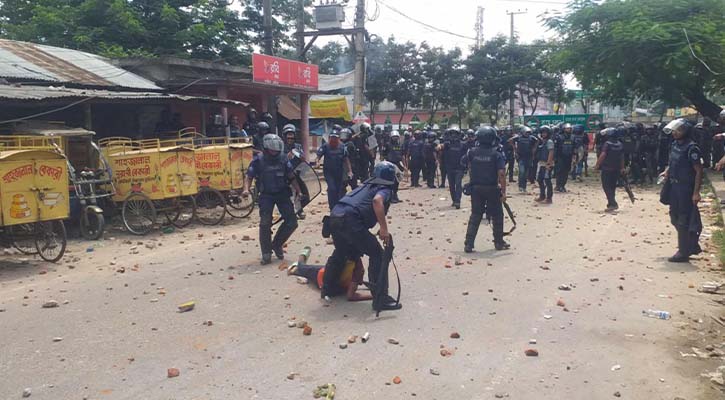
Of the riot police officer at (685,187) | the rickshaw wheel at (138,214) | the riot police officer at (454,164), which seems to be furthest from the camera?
the riot police officer at (454,164)

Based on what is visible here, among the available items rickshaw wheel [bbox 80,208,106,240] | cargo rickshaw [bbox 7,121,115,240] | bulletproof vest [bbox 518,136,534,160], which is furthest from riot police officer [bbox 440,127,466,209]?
rickshaw wheel [bbox 80,208,106,240]

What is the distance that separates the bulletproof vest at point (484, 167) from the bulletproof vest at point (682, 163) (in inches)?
92.9

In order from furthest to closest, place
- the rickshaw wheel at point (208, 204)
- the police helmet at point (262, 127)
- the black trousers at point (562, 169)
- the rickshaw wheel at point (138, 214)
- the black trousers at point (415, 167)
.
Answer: the black trousers at point (415, 167) < the black trousers at point (562, 169) < the police helmet at point (262, 127) < the rickshaw wheel at point (208, 204) < the rickshaw wheel at point (138, 214)

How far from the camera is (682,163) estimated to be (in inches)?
331

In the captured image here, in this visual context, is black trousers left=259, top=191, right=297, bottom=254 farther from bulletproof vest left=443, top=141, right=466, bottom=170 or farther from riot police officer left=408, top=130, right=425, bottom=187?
riot police officer left=408, top=130, right=425, bottom=187

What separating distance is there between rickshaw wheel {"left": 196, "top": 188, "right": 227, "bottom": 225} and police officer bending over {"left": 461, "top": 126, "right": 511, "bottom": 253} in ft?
17.4

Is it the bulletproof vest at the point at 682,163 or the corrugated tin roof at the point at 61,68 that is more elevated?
the corrugated tin roof at the point at 61,68

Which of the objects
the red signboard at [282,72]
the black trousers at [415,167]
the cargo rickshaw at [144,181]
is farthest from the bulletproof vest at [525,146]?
the cargo rickshaw at [144,181]

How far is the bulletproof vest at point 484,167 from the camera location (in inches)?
368

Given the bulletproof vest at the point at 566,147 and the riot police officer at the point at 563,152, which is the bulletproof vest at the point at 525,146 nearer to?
the riot police officer at the point at 563,152

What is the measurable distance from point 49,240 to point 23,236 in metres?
0.34

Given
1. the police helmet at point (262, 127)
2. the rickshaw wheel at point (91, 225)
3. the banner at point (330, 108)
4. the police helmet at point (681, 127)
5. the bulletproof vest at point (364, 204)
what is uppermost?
the banner at point (330, 108)

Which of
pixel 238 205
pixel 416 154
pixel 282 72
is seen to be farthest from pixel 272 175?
pixel 282 72

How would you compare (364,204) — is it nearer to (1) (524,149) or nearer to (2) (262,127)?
(2) (262,127)
